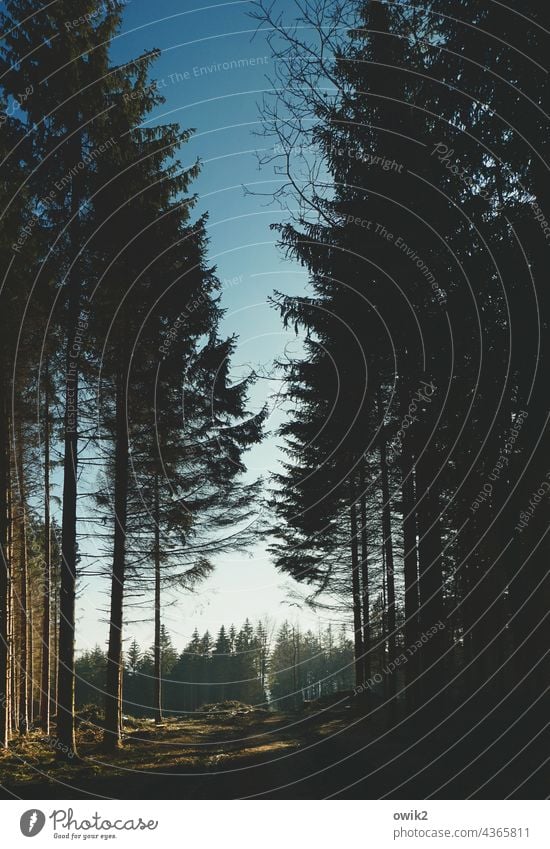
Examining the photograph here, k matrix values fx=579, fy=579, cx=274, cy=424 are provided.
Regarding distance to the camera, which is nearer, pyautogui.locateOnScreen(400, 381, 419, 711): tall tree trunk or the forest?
the forest

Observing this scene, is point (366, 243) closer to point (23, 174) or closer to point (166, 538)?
point (23, 174)

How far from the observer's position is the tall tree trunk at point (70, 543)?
11336mm

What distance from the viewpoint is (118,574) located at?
47.6 ft

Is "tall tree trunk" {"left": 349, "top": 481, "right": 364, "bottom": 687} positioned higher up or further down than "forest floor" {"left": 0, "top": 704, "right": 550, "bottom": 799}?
higher up

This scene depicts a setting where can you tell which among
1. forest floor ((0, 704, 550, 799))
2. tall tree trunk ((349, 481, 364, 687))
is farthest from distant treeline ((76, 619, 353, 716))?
forest floor ((0, 704, 550, 799))

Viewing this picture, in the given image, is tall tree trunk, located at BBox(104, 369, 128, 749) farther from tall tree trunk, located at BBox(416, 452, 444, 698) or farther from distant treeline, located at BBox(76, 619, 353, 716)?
distant treeline, located at BBox(76, 619, 353, 716)

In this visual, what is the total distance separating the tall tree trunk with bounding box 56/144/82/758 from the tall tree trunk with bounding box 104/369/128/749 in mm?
2209

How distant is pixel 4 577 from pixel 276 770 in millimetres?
8094

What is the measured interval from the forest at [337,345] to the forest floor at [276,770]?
0.11m

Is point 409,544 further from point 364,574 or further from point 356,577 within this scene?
point 356,577

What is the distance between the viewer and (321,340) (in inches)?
551

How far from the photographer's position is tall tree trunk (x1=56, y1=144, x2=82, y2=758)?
11.3 meters

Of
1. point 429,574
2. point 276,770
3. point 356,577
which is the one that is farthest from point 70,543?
point 356,577

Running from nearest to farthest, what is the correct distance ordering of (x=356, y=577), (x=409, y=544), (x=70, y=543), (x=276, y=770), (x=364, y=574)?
(x=276, y=770) → (x=70, y=543) → (x=409, y=544) → (x=364, y=574) → (x=356, y=577)
